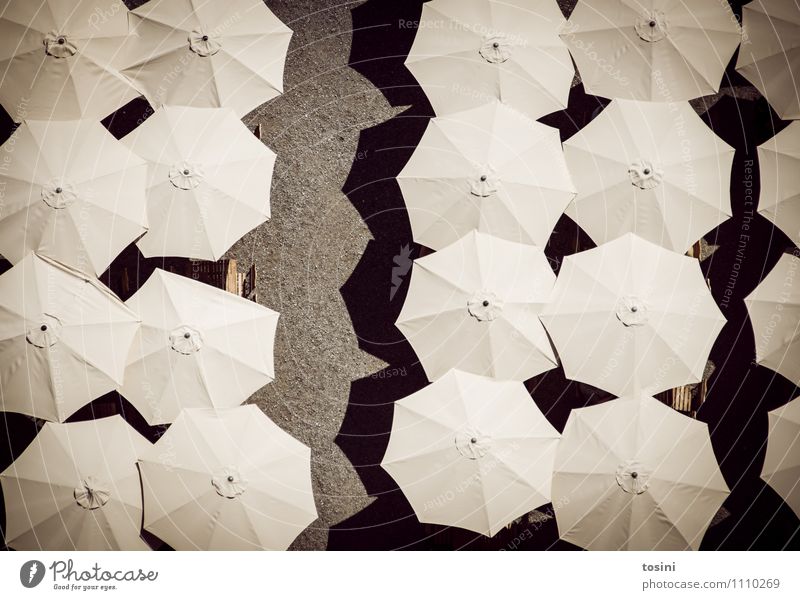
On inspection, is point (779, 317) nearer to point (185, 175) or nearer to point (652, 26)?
point (652, 26)

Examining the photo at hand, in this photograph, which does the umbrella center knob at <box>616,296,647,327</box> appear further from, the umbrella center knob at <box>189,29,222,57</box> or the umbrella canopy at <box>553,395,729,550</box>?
the umbrella center knob at <box>189,29,222,57</box>

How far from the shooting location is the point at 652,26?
766cm

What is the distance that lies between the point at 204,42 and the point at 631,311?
19.9 ft

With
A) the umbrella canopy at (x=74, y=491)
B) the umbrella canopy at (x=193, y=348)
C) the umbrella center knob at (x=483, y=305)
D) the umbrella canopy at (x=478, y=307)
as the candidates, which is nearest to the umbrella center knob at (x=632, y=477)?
the umbrella canopy at (x=478, y=307)

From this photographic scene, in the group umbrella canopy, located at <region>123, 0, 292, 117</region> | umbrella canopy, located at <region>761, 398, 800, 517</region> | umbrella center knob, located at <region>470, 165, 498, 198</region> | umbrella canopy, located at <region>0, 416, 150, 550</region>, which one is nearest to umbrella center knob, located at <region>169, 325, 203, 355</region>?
umbrella canopy, located at <region>0, 416, 150, 550</region>

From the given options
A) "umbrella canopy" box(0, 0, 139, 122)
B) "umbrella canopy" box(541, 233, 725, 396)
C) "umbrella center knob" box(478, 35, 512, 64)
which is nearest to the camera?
"umbrella canopy" box(541, 233, 725, 396)

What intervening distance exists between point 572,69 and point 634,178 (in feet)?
5.28

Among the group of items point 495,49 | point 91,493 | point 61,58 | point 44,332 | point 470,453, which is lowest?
point 91,493

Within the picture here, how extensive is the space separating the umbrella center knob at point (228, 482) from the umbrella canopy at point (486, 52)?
498 centimetres

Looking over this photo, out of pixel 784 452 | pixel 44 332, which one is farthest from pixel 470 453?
pixel 44 332

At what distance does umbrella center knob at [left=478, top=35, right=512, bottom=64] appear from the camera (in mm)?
7613

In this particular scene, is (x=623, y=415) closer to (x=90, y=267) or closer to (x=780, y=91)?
(x=780, y=91)

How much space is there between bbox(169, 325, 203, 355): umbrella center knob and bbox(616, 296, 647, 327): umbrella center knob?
16.1 ft
